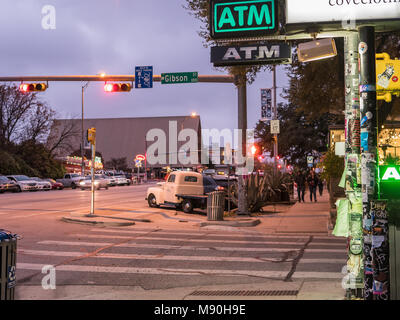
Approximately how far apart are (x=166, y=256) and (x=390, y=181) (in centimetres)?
617

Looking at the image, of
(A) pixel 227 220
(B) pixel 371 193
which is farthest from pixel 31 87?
(B) pixel 371 193

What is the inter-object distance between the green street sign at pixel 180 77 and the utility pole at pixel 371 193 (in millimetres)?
15043

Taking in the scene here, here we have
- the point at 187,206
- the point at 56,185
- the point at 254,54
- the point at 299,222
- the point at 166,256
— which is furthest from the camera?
the point at 56,185

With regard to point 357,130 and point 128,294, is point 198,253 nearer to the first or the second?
point 128,294

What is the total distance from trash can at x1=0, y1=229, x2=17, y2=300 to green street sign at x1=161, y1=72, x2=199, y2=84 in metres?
15.8

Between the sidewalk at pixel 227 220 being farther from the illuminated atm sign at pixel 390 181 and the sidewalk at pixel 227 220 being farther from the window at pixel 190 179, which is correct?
the illuminated atm sign at pixel 390 181

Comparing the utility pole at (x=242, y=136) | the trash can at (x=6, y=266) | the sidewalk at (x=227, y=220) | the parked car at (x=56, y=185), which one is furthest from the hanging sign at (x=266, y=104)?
the trash can at (x=6, y=266)

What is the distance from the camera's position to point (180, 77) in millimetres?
20797

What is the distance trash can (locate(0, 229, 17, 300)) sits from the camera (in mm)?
5074

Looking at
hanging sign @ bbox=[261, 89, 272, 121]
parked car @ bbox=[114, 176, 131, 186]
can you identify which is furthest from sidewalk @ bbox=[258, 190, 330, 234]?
parked car @ bbox=[114, 176, 131, 186]

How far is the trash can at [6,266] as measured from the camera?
5.07 metres

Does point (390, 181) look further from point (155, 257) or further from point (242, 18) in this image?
point (155, 257)

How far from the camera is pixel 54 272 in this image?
868cm
